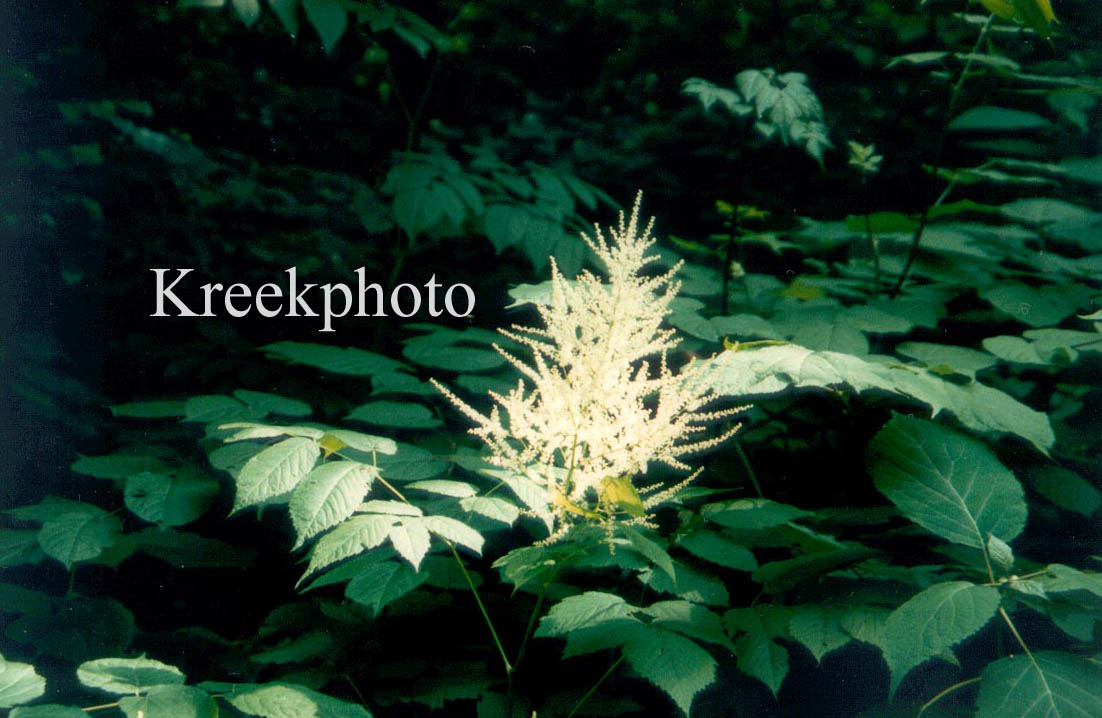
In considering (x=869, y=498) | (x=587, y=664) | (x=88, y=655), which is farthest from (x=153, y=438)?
(x=869, y=498)

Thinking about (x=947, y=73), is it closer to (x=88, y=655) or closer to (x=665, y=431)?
(x=665, y=431)

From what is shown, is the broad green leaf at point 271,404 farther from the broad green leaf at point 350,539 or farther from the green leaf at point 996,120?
the green leaf at point 996,120

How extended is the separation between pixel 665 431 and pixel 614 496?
7.4 inches

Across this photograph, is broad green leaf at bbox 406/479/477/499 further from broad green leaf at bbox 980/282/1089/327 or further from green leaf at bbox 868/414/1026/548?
broad green leaf at bbox 980/282/1089/327

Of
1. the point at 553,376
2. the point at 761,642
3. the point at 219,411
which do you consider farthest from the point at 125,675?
the point at 761,642

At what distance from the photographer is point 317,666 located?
2.01 metres

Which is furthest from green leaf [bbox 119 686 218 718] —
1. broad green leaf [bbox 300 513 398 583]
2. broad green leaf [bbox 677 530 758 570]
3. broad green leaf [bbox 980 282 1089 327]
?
broad green leaf [bbox 980 282 1089 327]

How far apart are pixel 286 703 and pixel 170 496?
2.35 feet

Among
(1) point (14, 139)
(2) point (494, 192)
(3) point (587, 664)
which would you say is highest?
(1) point (14, 139)

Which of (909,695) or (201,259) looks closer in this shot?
(909,695)

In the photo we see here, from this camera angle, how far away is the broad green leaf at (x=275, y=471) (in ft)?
4.66

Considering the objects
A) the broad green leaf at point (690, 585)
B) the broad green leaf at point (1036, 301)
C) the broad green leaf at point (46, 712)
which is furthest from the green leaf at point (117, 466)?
the broad green leaf at point (1036, 301)

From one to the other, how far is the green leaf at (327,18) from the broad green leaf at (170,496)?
119 cm

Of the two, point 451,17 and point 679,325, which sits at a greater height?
point 451,17
